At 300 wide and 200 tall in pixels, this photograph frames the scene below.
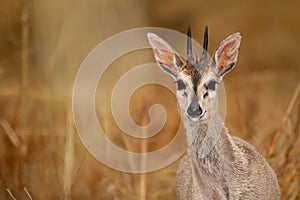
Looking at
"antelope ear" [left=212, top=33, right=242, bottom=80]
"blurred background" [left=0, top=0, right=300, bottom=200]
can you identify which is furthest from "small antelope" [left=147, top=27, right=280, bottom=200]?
"blurred background" [left=0, top=0, right=300, bottom=200]

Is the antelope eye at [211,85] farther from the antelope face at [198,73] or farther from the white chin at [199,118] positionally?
the white chin at [199,118]

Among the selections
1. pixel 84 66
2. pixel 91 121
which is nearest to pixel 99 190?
pixel 91 121

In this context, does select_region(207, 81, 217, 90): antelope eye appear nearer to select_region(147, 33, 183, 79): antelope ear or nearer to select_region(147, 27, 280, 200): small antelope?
select_region(147, 27, 280, 200): small antelope

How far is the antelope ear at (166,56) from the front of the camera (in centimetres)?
385

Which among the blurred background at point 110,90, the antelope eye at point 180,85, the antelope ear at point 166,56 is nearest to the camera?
the antelope eye at point 180,85

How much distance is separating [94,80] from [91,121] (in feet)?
5.12

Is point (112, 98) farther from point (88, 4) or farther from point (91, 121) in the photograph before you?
point (88, 4)

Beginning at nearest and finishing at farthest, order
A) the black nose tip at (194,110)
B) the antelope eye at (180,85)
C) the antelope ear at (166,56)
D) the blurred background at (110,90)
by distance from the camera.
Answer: the black nose tip at (194,110) → the antelope eye at (180,85) → the antelope ear at (166,56) → the blurred background at (110,90)

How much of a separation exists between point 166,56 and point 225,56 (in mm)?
266

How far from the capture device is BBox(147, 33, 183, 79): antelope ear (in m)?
3.85

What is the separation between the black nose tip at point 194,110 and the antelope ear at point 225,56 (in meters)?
0.24

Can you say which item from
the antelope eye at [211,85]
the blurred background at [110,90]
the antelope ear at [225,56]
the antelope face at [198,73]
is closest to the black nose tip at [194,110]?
the antelope face at [198,73]

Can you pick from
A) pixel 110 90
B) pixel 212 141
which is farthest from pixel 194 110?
pixel 110 90

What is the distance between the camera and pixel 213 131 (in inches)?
151
